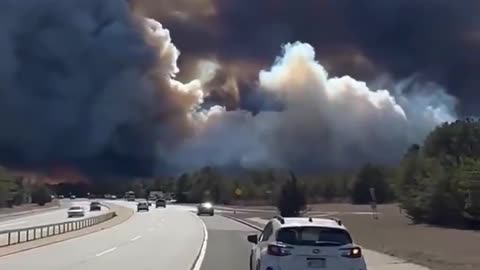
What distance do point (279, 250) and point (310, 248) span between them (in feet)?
1.97

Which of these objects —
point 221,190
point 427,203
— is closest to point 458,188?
point 427,203

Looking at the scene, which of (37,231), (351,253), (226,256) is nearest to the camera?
(351,253)

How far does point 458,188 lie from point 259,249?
51299 millimetres

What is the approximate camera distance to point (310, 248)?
53.5ft

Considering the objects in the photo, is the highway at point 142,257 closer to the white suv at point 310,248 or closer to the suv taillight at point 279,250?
the white suv at point 310,248

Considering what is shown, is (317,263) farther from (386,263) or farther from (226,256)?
(226,256)

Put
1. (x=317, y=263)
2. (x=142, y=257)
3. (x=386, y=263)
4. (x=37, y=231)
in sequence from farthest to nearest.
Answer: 1. (x=37, y=231)
2. (x=142, y=257)
3. (x=386, y=263)
4. (x=317, y=263)

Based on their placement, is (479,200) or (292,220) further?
(479,200)

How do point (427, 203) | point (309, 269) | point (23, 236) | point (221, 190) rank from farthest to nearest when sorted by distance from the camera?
point (221, 190)
point (427, 203)
point (23, 236)
point (309, 269)

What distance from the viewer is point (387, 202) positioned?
5773 inches

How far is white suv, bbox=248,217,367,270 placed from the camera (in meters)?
16.2

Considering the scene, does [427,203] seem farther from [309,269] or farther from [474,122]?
[309,269]

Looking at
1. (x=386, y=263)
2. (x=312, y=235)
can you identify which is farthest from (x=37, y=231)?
(x=312, y=235)

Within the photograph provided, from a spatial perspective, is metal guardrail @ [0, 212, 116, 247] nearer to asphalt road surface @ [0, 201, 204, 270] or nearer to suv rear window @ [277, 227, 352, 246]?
asphalt road surface @ [0, 201, 204, 270]
